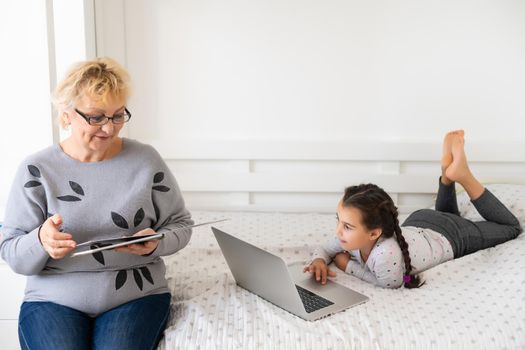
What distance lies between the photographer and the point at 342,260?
6.35ft

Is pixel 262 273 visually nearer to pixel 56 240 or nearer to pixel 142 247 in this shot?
pixel 142 247

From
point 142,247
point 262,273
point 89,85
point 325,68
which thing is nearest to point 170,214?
point 142,247

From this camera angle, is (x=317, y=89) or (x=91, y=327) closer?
(x=91, y=327)

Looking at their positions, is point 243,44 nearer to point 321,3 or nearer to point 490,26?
point 321,3

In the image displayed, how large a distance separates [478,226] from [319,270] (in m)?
0.63

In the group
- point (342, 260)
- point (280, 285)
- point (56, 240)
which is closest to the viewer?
point (56, 240)

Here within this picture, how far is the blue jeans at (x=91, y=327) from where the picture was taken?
55.0 inches

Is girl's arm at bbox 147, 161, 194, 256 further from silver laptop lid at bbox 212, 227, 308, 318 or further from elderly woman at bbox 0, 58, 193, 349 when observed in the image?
silver laptop lid at bbox 212, 227, 308, 318

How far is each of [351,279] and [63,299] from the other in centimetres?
86

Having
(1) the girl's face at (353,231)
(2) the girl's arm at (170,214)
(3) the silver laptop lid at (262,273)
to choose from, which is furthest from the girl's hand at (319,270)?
(2) the girl's arm at (170,214)

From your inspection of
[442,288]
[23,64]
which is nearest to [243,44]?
[23,64]

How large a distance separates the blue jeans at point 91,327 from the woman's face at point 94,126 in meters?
0.41

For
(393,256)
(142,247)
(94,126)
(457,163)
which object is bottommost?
(393,256)

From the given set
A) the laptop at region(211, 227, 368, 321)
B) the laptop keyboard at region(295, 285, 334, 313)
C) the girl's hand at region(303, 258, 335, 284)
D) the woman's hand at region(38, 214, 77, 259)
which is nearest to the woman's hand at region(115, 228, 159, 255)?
the woman's hand at region(38, 214, 77, 259)
